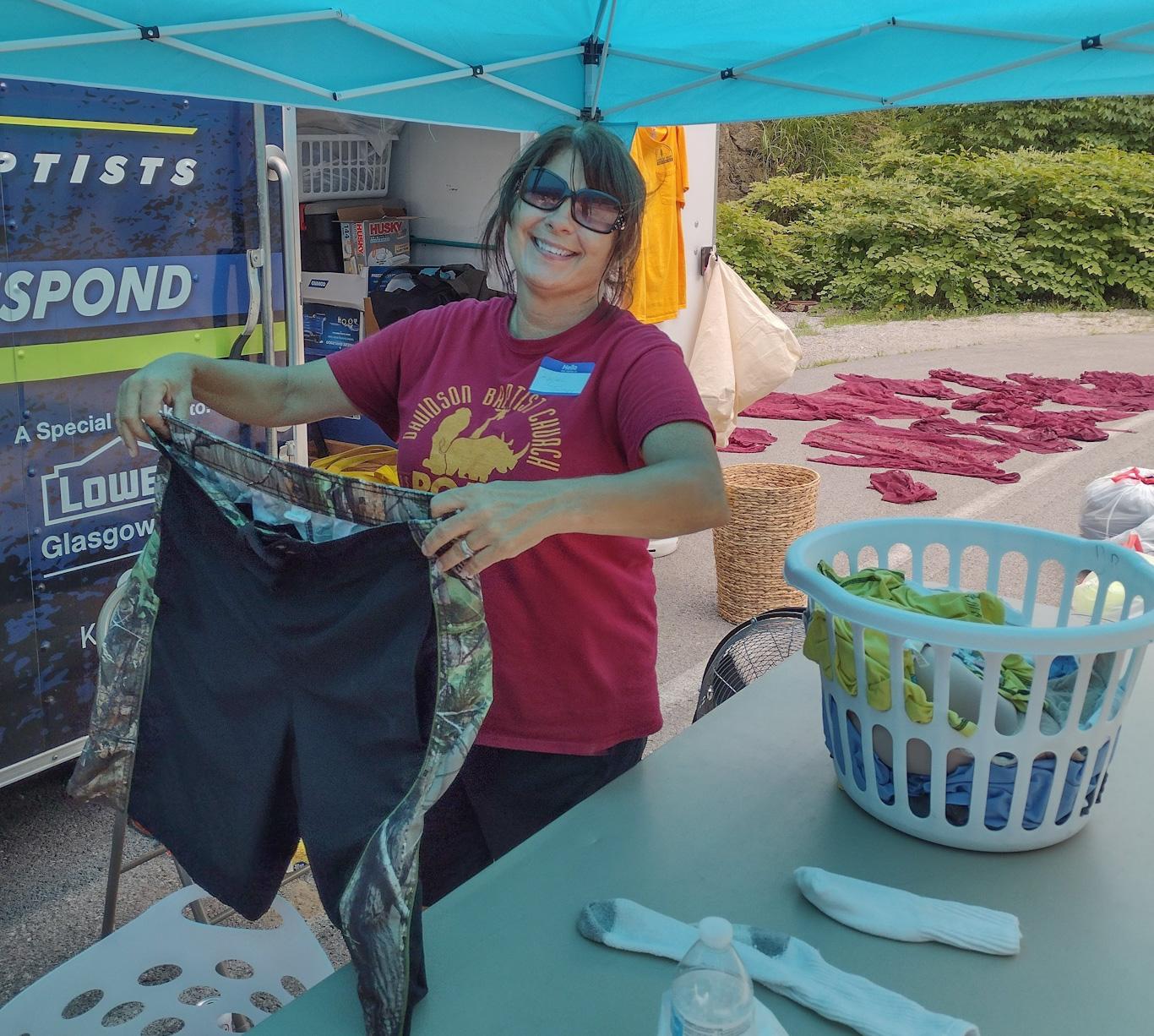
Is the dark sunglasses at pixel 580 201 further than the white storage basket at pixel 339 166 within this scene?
No

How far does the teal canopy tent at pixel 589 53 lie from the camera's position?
2.58 m

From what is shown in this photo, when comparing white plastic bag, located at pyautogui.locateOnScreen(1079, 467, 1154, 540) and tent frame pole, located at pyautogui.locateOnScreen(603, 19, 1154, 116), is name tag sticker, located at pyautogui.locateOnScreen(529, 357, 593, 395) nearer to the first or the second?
tent frame pole, located at pyautogui.locateOnScreen(603, 19, 1154, 116)

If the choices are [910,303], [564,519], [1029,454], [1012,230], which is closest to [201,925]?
[564,519]

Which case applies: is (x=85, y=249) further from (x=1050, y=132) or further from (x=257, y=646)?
(x=1050, y=132)

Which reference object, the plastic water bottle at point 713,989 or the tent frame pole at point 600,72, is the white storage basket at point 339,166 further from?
the plastic water bottle at point 713,989

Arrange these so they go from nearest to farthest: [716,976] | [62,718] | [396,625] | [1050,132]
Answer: [716,976] → [396,625] → [62,718] → [1050,132]

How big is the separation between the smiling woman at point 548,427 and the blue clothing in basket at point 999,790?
467 mm

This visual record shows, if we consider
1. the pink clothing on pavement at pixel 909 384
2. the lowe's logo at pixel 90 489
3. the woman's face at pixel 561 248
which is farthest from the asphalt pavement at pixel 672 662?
the woman's face at pixel 561 248

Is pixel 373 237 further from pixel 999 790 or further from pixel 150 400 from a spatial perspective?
pixel 999 790


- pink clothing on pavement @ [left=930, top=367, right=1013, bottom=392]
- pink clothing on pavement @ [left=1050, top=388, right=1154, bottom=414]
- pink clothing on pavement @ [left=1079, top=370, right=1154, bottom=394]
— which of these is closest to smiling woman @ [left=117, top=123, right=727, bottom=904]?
pink clothing on pavement @ [left=1050, top=388, right=1154, bottom=414]

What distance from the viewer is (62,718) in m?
3.32

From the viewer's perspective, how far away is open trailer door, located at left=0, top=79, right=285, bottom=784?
2967mm

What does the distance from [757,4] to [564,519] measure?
79.7 inches

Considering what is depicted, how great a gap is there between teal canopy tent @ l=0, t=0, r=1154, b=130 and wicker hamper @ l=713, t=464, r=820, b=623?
5.84 feet
